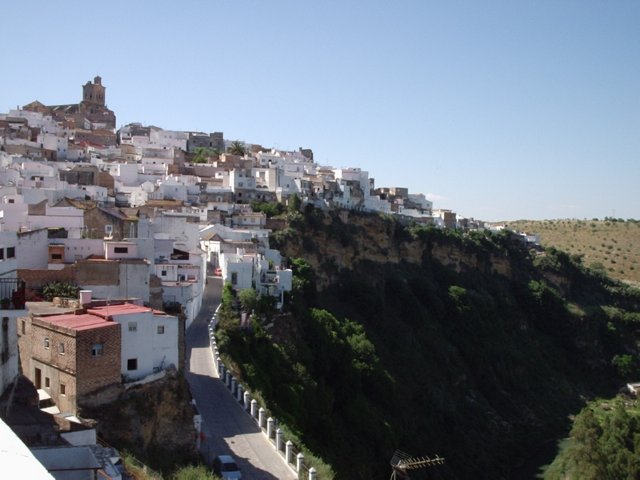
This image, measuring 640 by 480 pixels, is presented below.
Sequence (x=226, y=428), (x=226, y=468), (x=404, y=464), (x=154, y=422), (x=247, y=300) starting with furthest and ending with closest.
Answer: (x=247, y=300), (x=404, y=464), (x=226, y=428), (x=154, y=422), (x=226, y=468)

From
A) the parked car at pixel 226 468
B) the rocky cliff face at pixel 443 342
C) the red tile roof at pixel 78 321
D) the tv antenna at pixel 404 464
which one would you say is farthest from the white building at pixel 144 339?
the rocky cliff face at pixel 443 342

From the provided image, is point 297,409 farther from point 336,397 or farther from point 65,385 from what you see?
point 65,385

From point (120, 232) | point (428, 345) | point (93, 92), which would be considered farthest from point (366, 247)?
point (93, 92)

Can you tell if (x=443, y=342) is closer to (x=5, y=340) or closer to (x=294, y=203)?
(x=294, y=203)

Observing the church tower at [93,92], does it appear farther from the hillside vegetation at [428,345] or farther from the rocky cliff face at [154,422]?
the rocky cliff face at [154,422]

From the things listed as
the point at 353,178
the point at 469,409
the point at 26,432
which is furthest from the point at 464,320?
the point at 26,432

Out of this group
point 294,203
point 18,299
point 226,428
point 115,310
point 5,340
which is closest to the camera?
point 18,299

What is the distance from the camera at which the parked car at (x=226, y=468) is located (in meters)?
14.4

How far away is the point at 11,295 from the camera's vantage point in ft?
41.4

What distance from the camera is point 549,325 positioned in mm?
58625

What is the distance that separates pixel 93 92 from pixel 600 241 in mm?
70848

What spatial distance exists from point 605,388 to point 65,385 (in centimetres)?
4895

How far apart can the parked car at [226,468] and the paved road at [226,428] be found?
0.37m

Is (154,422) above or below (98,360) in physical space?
below
